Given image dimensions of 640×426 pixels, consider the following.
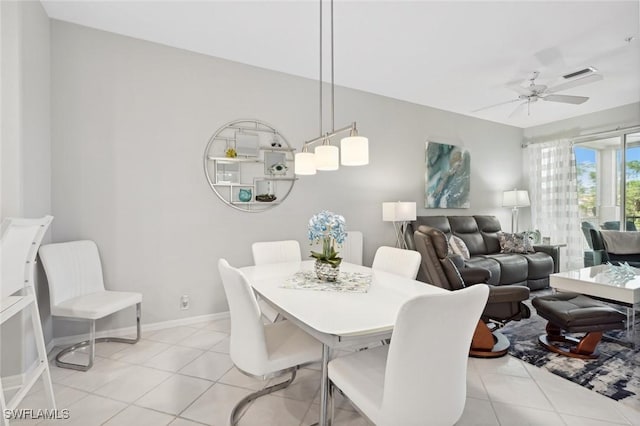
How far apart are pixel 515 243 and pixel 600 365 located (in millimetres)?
2513

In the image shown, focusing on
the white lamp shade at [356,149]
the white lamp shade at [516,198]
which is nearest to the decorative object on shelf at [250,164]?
the white lamp shade at [356,149]

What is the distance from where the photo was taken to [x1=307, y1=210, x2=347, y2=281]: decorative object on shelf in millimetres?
1951

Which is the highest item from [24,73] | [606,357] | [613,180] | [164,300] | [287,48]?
[287,48]

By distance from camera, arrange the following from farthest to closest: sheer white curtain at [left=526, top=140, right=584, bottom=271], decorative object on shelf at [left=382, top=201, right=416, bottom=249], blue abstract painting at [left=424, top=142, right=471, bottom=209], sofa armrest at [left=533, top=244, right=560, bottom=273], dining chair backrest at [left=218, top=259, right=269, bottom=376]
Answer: sheer white curtain at [left=526, top=140, right=584, bottom=271] < blue abstract painting at [left=424, top=142, right=471, bottom=209] < sofa armrest at [left=533, top=244, right=560, bottom=273] < decorative object on shelf at [left=382, top=201, right=416, bottom=249] < dining chair backrest at [left=218, top=259, right=269, bottom=376]

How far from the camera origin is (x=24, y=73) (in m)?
2.09

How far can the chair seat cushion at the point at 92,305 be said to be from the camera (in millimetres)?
2221

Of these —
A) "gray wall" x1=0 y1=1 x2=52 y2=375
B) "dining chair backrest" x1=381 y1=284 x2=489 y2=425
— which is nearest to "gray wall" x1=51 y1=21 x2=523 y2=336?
"gray wall" x1=0 y1=1 x2=52 y2=375

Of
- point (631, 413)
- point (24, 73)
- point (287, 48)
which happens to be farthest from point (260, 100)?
point (631, 413)

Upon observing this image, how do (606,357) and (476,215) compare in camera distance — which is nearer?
(606,357)

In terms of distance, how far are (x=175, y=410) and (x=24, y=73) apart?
2.34 m

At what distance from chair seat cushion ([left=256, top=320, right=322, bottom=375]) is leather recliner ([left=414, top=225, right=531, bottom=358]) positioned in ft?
3.91

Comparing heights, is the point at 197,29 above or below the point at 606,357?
above

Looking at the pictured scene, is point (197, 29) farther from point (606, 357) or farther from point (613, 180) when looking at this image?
point (613, 180)

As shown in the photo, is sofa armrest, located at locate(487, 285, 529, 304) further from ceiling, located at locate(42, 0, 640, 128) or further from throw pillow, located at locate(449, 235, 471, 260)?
ceiling, located at locate(42, 0, 640, 128)
